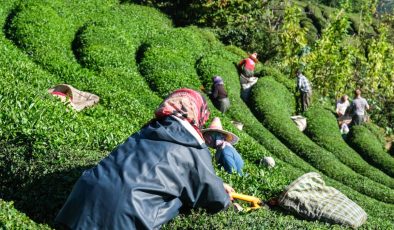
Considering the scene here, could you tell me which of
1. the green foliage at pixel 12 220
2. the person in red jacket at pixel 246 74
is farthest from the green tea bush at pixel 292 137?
the green foliage at pixel 12 220

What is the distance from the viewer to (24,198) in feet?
19.3

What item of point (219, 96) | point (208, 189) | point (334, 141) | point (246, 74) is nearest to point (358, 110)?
point (334, 141)

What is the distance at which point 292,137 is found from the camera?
18.9 m

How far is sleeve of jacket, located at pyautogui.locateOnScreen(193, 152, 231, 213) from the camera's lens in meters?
4.80

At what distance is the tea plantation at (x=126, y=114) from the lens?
6277mm

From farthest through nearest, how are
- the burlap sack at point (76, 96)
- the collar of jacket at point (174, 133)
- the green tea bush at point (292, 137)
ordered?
the green tea bush at point (292, 137)
the burlap sack at point (76, 96)
the collar of jacket at point (174, 133)

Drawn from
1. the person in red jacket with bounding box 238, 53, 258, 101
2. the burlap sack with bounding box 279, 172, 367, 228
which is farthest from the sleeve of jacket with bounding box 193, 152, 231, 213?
the person in red jacket with bounding box 238, 53, 258, 101

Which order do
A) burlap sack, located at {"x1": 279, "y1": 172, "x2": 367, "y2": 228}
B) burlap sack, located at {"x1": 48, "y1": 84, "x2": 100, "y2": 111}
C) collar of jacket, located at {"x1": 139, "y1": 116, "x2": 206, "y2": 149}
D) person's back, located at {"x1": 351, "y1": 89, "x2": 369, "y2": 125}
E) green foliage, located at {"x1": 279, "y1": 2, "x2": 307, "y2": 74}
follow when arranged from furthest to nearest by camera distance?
green foliage, located at {"x1": 279, "y1": 2, "x2": 307, "y2": 74} → person's back, located at {"x1": 351, "y1": 89, "x2": 369, "y2": 125} → burlap sack, located at {"x1": 48, "y1": 84, "x2": 100, "y2": 111} → burlap sack, located at {"x1": 279, "y1": 172, "x2": 367, "y2": 228} → collar of jacket, located at {"x1": 139, "y1": 116, "x2": 206, "y2": 149}

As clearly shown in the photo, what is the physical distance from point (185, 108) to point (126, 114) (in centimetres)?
896

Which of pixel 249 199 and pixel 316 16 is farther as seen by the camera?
pixel 316 16

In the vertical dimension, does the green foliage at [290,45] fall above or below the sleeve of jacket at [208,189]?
below

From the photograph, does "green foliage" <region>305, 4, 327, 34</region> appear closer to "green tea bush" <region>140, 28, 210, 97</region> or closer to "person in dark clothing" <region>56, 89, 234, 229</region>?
"green tea bush" <region>140, 28, 210, 97</region>

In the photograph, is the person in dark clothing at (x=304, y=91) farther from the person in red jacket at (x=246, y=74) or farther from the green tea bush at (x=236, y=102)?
the green tea bush at (x=236, y=102)

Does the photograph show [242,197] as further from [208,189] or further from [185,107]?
[185,107]
